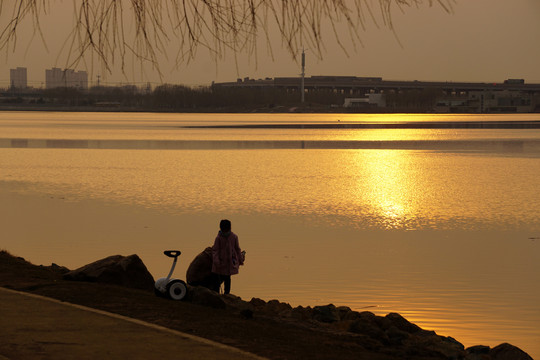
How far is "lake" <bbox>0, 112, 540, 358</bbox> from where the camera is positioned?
2183cm

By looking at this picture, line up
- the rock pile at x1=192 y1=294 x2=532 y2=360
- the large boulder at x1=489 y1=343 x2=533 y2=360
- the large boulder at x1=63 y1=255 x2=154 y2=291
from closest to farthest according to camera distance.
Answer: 1. the rock pile at x1=192 y1=294 x2=532 y2=360
2. the large boulder at x1=489 y1=343 x2=533 y2=360
3. the large boulder at x1=63 y1=255 x2=154 y2=291

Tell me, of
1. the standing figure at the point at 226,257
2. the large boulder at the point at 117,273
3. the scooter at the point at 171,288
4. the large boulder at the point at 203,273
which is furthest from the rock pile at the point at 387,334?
the large boulder at the point at 117,273

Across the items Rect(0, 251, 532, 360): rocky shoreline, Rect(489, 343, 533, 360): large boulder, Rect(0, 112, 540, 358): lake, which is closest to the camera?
Rect(0, 251, 532, 360): rocky shoreline

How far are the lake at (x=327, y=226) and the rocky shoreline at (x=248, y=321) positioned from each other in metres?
3.00

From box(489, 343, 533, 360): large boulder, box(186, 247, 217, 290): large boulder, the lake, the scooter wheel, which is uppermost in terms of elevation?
the scooter wheel

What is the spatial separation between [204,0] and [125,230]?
28.2m

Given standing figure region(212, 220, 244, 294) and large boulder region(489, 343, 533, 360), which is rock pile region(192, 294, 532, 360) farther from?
standing figure region(212, 220, 244, 294)

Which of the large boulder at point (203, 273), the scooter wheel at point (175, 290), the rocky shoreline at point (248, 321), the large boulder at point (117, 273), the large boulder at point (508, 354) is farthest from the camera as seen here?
the large boulder at point (203, 273)

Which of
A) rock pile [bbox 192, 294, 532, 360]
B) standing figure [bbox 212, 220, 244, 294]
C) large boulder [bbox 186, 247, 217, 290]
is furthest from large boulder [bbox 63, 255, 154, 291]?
rock pile [bbox 192, 294, 532, 360]

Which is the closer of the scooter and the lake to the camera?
the scooter

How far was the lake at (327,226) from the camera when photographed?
21.8 metres

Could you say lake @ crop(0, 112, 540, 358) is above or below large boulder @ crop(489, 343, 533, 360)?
below

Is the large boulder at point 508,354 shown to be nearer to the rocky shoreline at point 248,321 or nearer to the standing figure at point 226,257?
the rocky shoreline at point 248,321

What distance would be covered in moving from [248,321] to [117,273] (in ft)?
12.7
